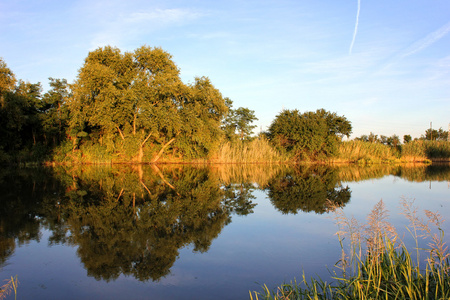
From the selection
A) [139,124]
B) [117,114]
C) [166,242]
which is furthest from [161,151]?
[166,242]

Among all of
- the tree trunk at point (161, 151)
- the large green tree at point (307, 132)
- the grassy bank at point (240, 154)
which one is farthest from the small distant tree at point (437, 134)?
the tree trunk at point (161, 151)

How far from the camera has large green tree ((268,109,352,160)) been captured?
104 feet

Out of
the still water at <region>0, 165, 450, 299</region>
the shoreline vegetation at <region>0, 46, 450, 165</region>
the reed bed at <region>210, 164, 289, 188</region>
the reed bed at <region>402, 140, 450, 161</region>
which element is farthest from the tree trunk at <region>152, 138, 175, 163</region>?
the reed bed at <region>402, 140, 450, 161</region>

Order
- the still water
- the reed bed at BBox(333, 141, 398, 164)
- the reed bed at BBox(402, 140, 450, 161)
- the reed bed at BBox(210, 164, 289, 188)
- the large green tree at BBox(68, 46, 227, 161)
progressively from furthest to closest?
the reed bed at BBox(402, 140, 450, 161)
the reed bed at BBox(333, 141, 398, 164)
the large green tree at BBox(68, 46, 227, 161)
the reed bed at BBox(210, 164, 289, 188)
the still water

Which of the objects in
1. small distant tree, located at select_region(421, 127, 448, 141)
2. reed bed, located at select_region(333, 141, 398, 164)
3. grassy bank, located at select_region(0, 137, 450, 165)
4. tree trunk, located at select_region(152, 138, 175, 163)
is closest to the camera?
tree trunk, located at select_region(152, 138, 175, 163)

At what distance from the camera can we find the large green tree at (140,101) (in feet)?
78.6

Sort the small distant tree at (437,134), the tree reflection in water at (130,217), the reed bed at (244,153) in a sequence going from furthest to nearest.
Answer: the small distant tree at (437,134)
the reed bed at (244,153)
the tree reflection in water at (130,217)

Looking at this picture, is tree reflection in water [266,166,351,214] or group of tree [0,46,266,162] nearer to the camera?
tree reflection in water [266,166,351,214]

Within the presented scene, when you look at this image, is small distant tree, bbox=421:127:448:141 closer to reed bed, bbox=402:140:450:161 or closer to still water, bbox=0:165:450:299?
reed bed, bbox=402:140:450:161

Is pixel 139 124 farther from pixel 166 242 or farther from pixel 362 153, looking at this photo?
pixel 362 153

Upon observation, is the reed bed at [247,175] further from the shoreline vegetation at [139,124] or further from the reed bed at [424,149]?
the reed bed at [424,149]

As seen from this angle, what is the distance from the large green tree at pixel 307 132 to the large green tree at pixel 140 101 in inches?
321

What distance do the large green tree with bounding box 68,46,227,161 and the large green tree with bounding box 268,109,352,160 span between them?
8.15 metres

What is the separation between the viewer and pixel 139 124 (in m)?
→ 25.0
